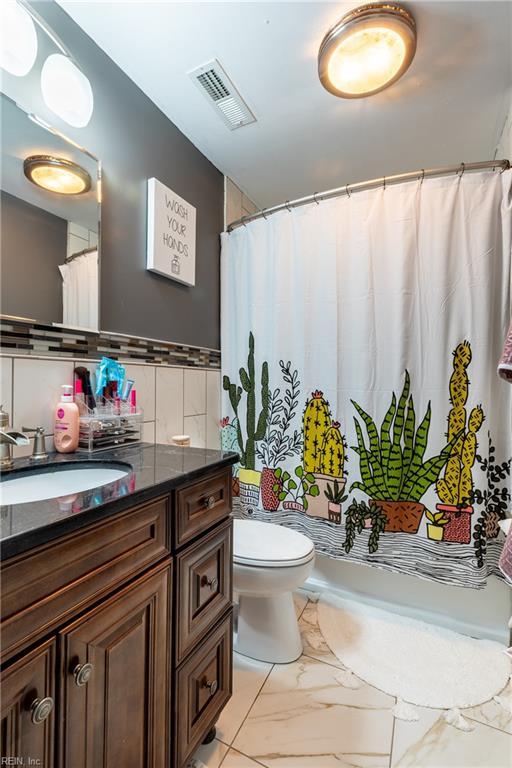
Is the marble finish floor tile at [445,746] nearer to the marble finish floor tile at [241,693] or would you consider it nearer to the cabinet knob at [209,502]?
the marble finish floor tile at [241,693]

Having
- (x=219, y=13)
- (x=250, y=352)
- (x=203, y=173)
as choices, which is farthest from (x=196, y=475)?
(x=203, y=173)

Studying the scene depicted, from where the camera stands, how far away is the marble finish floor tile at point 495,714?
1.09 m

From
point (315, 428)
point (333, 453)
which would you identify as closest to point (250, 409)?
point (315, 428)

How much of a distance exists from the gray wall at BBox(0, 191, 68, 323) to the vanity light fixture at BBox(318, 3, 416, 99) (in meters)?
1.09

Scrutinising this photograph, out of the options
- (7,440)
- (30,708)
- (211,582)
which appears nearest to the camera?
(30,708)

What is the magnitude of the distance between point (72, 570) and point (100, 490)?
147 mm

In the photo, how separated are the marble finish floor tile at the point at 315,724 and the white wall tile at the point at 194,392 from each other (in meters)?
1.11

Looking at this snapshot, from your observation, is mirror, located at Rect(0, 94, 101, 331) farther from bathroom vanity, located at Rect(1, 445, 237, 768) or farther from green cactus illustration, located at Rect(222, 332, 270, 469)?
Result: green cactus illustration, located at Rect(222, 332, 270, 469)

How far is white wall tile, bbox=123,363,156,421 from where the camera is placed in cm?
137

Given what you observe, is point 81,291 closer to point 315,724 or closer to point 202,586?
point 202,586

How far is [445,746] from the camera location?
3.35 ft

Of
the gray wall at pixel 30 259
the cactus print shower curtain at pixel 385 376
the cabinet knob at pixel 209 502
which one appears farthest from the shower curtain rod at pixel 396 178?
the cabinet knob at pixel 209 502

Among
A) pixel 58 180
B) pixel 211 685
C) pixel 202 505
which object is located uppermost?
pixel 58 180

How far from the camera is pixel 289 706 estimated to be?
3.74 ft
